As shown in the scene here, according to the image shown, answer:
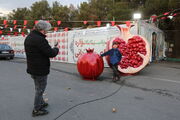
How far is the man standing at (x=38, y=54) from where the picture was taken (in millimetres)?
2998

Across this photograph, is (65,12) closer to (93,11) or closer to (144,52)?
(93,11)

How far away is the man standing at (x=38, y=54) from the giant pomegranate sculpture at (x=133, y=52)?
447 cm

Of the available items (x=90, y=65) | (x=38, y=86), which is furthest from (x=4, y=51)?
(x=38, y=86)

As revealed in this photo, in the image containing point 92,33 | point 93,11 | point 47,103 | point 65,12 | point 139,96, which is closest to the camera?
point 47,103

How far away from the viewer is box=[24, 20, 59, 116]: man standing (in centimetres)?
300

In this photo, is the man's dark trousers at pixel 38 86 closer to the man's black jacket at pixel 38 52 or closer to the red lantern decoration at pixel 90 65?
the man's black jacket at pixel 38 52

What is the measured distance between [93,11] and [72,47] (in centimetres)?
1007

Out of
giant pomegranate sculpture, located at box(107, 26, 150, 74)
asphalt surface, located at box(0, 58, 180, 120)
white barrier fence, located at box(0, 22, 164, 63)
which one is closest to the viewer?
asphalt surface, located at box(0, 58, 180, 120)

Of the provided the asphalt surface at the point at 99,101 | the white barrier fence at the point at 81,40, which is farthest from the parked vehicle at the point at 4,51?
the asphalt surface at the point at 99,101

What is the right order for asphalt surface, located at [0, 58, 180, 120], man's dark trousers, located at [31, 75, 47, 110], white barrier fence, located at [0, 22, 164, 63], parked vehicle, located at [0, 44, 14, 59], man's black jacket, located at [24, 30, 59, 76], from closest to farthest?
man's black jacket, located at [24, 30, 59, 76]
man's dark trousers, located at [31, 75, 47, 110]
asphalt surface, located at [0, 58, 180, 120]
white barrier fence, located at [0, 22, 164, 63]
parked vehicle, located at [0, 44, 14, 59]

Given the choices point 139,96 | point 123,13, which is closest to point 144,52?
point 139,96

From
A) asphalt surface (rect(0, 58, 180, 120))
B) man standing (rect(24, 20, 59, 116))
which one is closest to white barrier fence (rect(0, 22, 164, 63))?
asphalt surface (rect(0, 58, 180, 120))

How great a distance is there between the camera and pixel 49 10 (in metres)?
30.8

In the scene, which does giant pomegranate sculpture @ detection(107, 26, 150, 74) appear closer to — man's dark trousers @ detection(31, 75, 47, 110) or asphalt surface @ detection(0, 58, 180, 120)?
asphalt surface @ detection(0, 58, 180, 120)
